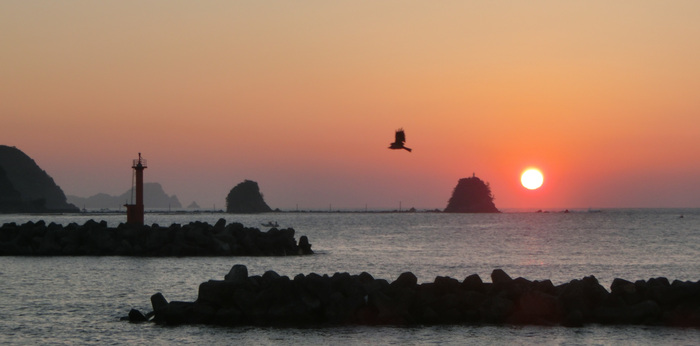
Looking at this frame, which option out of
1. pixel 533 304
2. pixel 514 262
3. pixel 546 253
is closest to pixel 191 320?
pixel 533 304

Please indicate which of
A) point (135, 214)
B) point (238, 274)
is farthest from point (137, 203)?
point (238, 274)

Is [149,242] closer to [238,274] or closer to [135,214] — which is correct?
[135,214]

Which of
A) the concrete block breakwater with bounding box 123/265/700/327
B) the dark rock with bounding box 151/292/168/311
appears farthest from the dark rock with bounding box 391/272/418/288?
the dark rock with bounding box 151/292/168/311

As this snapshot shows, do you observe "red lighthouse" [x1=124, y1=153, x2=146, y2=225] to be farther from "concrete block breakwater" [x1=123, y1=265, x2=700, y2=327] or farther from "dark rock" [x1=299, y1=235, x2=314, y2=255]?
"concrete block breakwater" [x1=123, y1=265, x2=700, y2=327]

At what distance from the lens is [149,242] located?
50781mm

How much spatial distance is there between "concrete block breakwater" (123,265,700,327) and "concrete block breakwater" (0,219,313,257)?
26355 mm

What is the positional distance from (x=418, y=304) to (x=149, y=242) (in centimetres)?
2953

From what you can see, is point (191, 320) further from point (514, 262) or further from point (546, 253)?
point (546, 253)

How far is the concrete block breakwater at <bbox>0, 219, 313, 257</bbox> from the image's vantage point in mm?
50969

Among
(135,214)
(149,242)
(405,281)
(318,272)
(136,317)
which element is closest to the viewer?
(136,317)

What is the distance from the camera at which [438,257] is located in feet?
177

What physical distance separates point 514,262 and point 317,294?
27207 millimetres

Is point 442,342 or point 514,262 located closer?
point 442,342

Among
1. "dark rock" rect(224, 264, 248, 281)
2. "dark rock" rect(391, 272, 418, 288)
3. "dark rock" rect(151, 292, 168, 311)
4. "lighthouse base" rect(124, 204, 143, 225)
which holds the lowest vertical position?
"dark rock" rect(151, 292, 168, 311)
